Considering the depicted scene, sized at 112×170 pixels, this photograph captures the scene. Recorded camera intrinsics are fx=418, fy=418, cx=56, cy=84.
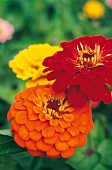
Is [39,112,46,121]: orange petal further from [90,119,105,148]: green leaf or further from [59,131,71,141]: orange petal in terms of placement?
[90,119,105,148]: green leaf

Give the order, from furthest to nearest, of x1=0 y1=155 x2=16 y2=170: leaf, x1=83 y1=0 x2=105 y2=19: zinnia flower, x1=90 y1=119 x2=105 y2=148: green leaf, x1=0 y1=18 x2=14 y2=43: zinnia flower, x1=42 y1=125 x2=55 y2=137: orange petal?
1. x1=83 y1=0 x2=105 y2=19: zinnia flower
2. x1=0 y1=18 x2=14 y2=43: zinnia flower
3. x1=90 y1=119 x2=105 y2=148: green leaf
4. x1=0 y1=155 x2=16 y2=170: leaf
5. x1=42 y1=125 x2=55 y2=137: orange petal

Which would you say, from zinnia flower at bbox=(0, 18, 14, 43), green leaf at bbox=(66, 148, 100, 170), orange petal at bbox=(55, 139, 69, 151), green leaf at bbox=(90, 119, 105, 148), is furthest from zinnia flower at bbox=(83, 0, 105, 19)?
orange petal at bbox=(55, 139, 69, 151)

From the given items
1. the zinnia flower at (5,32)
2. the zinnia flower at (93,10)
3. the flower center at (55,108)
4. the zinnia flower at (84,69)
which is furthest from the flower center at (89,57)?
the zinnia flower at (93,10)

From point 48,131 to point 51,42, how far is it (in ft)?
2.70

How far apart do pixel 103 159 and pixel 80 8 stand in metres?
1.25

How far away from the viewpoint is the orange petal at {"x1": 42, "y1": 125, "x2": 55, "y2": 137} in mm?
896

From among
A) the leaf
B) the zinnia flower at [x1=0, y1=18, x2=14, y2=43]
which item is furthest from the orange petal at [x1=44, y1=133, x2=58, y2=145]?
the zinnia flower at [x1=0, y1=18, x2=14, y2=43]

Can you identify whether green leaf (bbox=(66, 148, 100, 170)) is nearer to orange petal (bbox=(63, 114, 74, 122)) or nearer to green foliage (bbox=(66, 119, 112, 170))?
green foliage (bbox=(66, 119, 112, 170))

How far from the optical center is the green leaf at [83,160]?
1.15m

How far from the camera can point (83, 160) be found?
46.9 inches

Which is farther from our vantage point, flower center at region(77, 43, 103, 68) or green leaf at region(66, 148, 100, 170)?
green leaf at region(66, 148, 100, 170)

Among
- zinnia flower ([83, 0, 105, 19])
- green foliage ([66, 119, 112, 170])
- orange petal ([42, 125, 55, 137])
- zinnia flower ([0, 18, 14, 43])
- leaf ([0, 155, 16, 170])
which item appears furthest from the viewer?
zinnia flower ([83, 0, 105, 19])

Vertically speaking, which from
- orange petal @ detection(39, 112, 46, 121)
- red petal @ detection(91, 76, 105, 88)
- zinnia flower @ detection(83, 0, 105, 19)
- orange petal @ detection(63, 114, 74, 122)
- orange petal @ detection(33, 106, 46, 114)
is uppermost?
zinnia flower @ detection(83, 0, 105, 19)

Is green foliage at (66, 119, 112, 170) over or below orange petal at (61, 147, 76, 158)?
below
